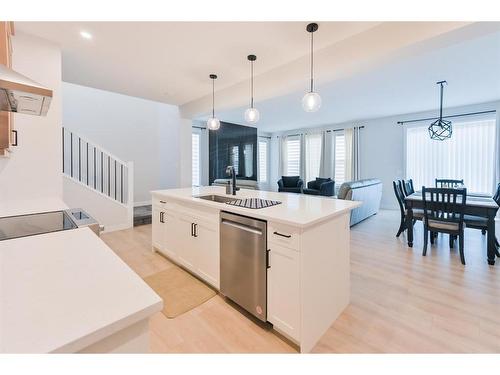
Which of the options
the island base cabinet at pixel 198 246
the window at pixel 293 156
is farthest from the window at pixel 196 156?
the island base cabinet at pixel 198 246

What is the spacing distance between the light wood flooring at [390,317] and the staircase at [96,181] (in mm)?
1591

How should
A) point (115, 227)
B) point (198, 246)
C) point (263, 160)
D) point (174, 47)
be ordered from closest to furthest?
1. point (198, 246)
2. point (174, 47)
3. point (115, 227)
4. point (263, 160)

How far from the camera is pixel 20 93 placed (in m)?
0.94

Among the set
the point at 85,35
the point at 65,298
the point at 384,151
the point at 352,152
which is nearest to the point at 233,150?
the point at 352,152

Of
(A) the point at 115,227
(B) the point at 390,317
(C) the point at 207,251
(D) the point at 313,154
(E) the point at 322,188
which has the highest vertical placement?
(D) the point at 313,154

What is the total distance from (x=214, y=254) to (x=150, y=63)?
8.53 feet

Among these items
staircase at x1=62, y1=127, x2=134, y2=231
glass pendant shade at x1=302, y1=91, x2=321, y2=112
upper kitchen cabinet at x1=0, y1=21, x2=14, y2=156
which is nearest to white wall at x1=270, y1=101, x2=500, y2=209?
glass pendant shade at x1=302, y1=91, x2=321, y2=112

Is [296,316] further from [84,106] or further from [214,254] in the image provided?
[84,106]

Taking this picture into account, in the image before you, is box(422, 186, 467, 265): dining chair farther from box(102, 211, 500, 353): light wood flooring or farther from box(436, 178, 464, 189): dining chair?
box(436, 178, 464, 189): dining chair

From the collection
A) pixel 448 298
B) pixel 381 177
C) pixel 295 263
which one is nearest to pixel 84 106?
pixel 295 263

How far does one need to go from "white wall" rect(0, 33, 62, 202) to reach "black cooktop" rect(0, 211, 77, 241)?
4.09ft

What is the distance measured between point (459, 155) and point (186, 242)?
6.51m

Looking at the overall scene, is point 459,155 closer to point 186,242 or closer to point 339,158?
point 339,158

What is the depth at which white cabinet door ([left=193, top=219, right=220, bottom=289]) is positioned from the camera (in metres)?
2.22
